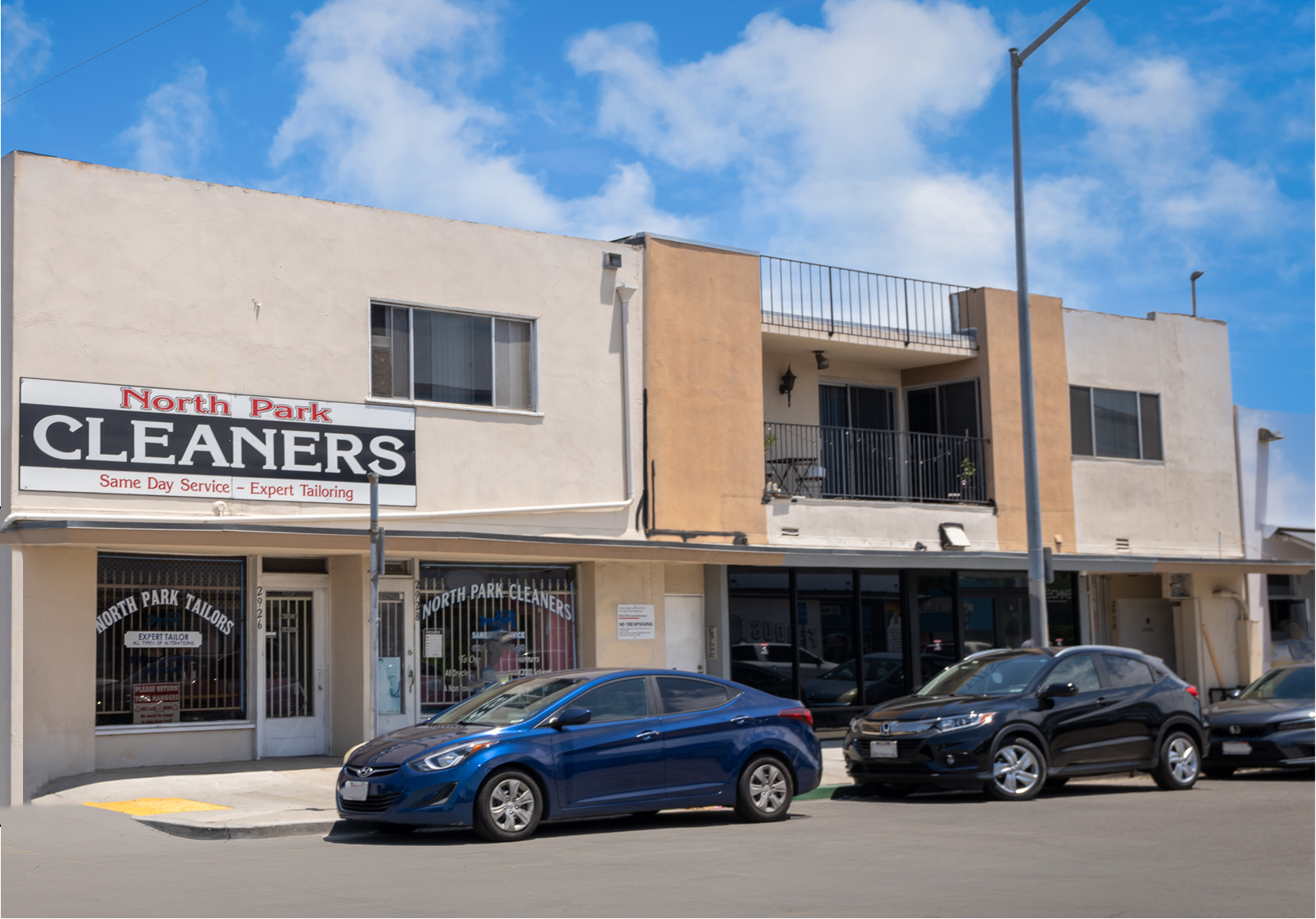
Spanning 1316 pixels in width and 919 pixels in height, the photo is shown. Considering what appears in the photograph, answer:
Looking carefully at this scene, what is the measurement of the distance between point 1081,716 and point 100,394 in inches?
432

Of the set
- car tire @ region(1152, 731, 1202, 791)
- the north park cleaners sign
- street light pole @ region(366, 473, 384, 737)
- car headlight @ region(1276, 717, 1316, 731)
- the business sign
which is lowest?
car tire @ region(1152, 731, 1202, 791)

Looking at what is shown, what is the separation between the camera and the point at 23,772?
14250 millimetres

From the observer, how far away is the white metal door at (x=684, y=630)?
1975cm

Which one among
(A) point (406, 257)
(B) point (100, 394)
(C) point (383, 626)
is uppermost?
(A) point (406, 257)

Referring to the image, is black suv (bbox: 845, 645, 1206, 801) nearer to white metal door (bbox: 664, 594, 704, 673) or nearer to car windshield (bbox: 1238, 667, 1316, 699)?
car windshield (bbox: 1238, 667, 1316, 699)

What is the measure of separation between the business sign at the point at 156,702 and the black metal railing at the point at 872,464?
8904 millimetres

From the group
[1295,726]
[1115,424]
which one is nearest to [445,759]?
[1295,726]

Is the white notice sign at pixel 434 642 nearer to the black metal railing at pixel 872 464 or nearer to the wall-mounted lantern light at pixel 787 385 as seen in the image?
the black metal railing at pixel 872 464

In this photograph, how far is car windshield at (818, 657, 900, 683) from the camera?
70.3 ft

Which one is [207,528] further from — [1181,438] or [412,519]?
[1181,438]

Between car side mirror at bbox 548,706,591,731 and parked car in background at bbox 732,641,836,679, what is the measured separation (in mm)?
8619

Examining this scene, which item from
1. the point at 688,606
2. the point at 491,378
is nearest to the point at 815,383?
the point at 688,606

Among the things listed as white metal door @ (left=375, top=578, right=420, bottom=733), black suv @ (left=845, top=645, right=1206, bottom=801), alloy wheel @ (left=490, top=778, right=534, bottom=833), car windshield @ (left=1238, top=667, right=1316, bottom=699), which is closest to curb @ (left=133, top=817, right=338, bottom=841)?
alloy wheel @ (left=490, top=778, right=534, bottom=833)

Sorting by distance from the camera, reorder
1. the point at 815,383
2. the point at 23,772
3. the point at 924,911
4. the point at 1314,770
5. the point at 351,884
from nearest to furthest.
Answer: the point at 924,911 < the point at 351,884 < the point at 23,772 < the point at 1314,770 < the point at 815,383
